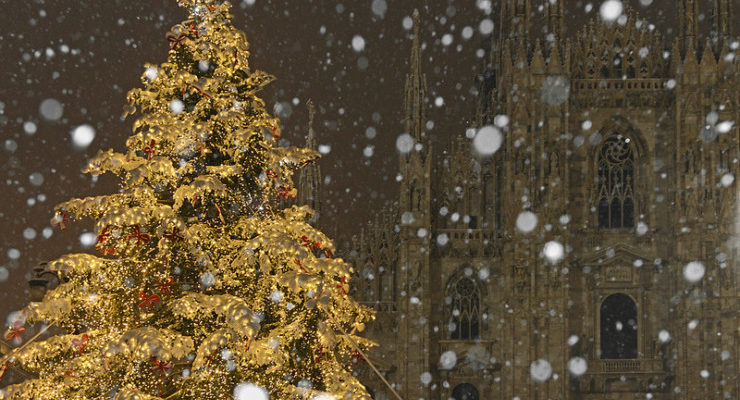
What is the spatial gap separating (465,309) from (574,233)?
429cm

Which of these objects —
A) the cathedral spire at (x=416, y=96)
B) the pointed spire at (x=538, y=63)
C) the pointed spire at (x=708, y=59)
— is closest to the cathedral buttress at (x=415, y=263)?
the cathedral spire at (x=416, y=96)

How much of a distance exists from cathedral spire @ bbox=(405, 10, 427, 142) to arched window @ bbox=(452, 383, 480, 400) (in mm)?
7916

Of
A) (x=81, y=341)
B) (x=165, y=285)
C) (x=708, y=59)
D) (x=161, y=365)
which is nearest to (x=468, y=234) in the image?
(x=708, y=59)

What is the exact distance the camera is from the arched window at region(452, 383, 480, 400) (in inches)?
936

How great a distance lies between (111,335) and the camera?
27.2ft

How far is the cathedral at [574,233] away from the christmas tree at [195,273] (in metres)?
14.9

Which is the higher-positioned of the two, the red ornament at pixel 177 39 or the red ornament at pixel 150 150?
the red ornament at pixel 177 39

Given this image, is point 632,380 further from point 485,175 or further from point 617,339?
point 485,175

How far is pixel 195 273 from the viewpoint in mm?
8750

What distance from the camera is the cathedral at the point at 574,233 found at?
2314 cm

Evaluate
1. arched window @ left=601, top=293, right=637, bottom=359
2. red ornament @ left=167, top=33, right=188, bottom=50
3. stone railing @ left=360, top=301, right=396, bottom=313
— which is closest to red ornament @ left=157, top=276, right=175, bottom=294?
red ornament @ left=167, top=33, right=188, bottom=50

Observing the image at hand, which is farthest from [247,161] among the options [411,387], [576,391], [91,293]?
[576,391]

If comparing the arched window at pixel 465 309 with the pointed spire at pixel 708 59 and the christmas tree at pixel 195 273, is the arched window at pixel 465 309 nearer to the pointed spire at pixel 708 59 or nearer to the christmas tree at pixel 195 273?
the pointed spire at pixel 708 59

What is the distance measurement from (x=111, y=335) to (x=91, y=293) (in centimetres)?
56
